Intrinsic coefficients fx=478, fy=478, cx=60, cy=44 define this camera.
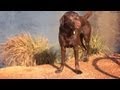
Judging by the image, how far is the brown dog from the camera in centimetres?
500

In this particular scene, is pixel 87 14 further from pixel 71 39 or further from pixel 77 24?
pixel 71 39

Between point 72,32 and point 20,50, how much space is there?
0.63 meters

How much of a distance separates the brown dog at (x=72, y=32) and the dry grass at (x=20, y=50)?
0.26 m

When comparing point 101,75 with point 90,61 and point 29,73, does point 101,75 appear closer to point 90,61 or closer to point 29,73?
point 90,61

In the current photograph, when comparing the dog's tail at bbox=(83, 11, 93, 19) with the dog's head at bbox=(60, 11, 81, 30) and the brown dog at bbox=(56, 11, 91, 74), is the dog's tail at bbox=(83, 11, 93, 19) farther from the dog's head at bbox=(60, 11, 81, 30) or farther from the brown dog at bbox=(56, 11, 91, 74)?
the dog's head at bbox=(60, 11, 81, 30)

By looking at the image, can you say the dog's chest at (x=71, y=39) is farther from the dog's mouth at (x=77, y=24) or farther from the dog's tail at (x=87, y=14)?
the dog's tail at (x=87, y=14)

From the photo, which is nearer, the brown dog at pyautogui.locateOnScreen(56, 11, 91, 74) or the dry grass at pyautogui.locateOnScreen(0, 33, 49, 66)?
the brown dog at pyautogui.locateOnScreen(56, 11, 91, 74)

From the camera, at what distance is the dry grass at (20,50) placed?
5219 millimetres

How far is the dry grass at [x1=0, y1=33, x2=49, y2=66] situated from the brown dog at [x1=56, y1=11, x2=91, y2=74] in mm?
265

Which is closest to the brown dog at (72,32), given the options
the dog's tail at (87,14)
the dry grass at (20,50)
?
the dog's tail at (87,14)

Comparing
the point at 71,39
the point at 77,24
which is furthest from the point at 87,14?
the point at 71,39

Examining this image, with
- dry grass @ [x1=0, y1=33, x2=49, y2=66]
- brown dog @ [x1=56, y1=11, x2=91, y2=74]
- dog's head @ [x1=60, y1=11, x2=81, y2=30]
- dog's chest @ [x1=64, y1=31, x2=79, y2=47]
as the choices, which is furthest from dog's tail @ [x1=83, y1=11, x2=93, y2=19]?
dry grass @ [x1=0, y1=33, x2=49, y2=66]

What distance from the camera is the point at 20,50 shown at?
522cm
